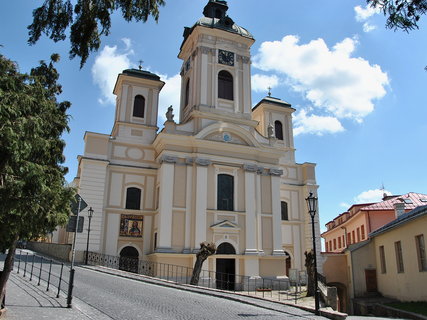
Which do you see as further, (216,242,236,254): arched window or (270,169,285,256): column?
(270,169,285,256): column

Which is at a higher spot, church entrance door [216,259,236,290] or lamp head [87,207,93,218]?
lamp head [87,207,93,218]

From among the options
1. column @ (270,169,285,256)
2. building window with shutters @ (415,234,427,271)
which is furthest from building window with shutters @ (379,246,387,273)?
column @ (270,169,285,256)

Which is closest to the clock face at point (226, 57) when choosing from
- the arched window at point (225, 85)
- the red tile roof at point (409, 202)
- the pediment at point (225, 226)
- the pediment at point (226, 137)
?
the arched window at point (225, 85)

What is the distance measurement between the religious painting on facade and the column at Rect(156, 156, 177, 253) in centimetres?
273

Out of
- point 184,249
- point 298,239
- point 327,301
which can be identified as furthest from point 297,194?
point 327,301

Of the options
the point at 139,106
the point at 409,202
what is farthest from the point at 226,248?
the point at 409,202

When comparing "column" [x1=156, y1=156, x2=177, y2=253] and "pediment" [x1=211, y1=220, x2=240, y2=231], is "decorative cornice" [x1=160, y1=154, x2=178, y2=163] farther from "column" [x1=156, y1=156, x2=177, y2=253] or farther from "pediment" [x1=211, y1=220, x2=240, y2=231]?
"pediment" [x1=211, y1=220, x2=240, y2=231]

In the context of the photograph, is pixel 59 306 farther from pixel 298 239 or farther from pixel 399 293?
pixel 298 239

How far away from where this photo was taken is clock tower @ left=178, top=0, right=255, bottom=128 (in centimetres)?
3145

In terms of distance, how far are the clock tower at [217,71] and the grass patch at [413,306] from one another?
1725cm

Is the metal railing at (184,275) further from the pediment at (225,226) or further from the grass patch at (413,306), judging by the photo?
the grass patch at (413,306)

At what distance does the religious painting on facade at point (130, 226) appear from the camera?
94.3 ft

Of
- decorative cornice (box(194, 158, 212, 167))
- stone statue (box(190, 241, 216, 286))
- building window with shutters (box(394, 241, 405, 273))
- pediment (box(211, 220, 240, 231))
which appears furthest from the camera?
decorative cornice (box(194, 158, 212, 167))

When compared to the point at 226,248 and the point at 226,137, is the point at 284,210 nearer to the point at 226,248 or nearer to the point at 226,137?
the point at 226,248
